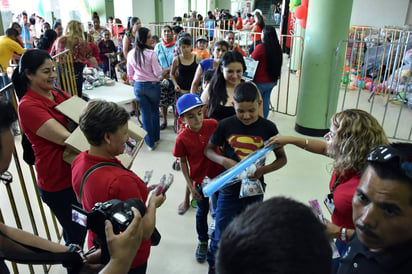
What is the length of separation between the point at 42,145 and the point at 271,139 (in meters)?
1.47

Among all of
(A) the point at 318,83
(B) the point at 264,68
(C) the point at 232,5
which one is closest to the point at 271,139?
(B) the point at 264,68

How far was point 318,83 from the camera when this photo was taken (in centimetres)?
466

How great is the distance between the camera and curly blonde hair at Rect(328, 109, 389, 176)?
4.85 ft

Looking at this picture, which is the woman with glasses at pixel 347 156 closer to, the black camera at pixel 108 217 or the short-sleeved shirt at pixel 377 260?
the short-sleeved shirt at pixel 377 260

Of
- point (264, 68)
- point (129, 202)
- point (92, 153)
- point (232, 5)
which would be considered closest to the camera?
point (129, 202)

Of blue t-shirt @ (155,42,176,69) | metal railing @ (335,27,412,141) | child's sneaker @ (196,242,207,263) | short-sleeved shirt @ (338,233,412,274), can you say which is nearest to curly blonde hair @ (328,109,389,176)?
short-sleeved shirt @ (338,233,412,274)

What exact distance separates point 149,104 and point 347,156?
3369 millimetres

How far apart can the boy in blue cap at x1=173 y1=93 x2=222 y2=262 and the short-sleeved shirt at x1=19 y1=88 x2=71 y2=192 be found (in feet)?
2.69

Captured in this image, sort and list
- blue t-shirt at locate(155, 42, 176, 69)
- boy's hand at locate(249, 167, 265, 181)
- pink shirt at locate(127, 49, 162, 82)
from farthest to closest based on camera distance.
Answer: blue t-shirt at locate(155, 42, 176, 69)
pink shirt at locate(127, 49, 162, 82)
boy's hand at locate(249, 167, 265, 181)

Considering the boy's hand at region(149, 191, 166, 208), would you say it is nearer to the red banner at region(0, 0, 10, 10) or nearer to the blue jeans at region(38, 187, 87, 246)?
the blue jeans at region(38, 187, 87, 246)

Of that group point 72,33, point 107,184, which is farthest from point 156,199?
point 72,33

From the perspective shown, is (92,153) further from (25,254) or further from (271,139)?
(271,139)

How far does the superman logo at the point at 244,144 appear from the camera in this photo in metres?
2.02

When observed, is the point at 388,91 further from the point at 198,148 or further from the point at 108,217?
the point at 108,217
